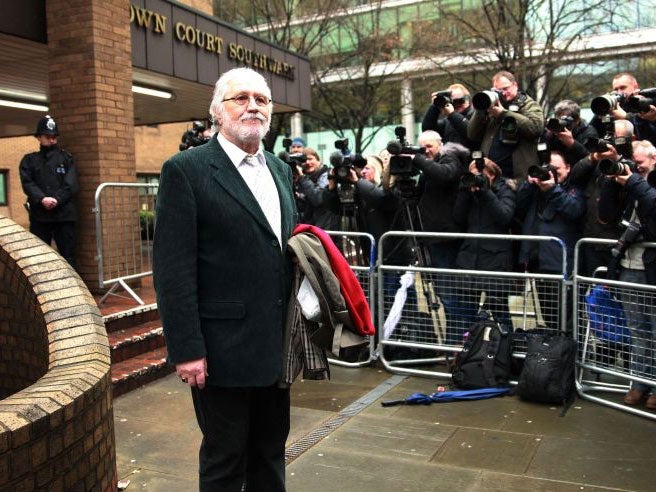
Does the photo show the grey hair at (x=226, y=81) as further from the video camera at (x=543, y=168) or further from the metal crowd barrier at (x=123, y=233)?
the metal crowd barrier at (x=123, y=233)

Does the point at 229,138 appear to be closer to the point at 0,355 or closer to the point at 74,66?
the point at 0,355

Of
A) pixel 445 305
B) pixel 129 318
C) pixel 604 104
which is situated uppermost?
pixel 604 104

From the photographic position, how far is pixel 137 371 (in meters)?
5.62

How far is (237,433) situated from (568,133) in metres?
4.30

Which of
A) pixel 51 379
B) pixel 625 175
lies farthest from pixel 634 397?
pixel 51 379

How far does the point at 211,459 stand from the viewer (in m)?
2.75

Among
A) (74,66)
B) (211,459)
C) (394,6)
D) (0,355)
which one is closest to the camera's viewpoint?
(211,459)

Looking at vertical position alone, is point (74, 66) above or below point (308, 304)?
above

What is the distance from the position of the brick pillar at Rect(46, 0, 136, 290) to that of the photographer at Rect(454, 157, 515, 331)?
392cm

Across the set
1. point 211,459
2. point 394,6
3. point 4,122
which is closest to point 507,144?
point 211,459

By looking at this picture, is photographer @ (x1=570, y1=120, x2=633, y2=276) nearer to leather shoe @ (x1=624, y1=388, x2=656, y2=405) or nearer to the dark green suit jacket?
leather shoe @ (x1=624, y1=388, x2=656, y2=405)

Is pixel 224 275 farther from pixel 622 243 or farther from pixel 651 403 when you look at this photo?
pixel 651 403

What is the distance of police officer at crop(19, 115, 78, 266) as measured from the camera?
276 inches

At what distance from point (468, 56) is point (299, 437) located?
16011 millimetres
